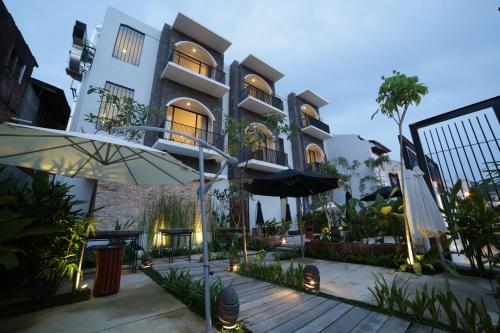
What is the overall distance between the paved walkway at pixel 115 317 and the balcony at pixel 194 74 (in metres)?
11.1

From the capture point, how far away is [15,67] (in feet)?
24.0

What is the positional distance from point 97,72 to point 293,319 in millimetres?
12327

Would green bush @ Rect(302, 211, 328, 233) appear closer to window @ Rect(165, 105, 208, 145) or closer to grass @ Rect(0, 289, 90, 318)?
window @ Rect(165, 105, 208, 145)

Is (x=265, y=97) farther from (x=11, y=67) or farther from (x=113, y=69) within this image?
(x=11, y=67)

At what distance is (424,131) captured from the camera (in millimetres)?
5238

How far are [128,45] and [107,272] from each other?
12.0 metres

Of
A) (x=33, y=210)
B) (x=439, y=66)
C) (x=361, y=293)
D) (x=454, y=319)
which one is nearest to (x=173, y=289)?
→ (x=33, y=210)

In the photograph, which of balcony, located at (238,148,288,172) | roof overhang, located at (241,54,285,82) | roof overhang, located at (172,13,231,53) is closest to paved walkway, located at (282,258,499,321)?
balcony, located at (238,148,288,172)

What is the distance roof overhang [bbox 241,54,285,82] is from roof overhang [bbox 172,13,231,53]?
80.4 inches

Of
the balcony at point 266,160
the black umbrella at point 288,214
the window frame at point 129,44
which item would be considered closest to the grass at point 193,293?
the balcony at point 266,160

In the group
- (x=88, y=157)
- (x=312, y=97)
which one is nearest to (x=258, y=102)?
(x=312, y=97)

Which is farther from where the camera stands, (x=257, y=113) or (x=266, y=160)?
(x=257, y=113)

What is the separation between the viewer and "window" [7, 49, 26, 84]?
7.09 m

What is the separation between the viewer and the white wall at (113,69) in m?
9.11
